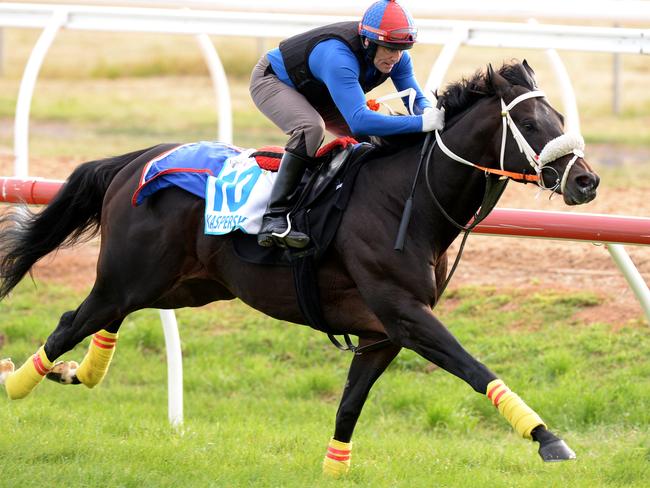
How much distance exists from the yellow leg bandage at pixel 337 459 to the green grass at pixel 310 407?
67mm

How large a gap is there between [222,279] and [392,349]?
2.88ft

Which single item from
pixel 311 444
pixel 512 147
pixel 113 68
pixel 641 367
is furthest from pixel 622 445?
pixel 113 68

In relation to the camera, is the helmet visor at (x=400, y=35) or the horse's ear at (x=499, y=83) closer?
the horse's ear at (x=499, y=83)

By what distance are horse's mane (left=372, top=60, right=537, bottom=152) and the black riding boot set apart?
402mm

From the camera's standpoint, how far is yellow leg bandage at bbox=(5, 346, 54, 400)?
18.8 feet

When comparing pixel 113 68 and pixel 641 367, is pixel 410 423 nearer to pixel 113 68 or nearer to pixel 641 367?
pixel 641 367

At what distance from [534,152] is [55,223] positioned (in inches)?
104

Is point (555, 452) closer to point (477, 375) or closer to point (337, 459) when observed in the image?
point (477, 375)

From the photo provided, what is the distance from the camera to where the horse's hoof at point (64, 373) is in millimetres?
5918

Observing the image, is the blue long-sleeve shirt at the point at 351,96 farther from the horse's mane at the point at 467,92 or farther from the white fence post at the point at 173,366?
the white fence post at the point at 173,366

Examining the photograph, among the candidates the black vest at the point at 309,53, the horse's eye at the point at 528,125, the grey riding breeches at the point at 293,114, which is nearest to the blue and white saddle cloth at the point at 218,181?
the grey riding breeches at the point at 293,114

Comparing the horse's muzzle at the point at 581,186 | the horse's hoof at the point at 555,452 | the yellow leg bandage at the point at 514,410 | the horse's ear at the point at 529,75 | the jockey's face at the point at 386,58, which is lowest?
the horse's hoof at the point at 555,452

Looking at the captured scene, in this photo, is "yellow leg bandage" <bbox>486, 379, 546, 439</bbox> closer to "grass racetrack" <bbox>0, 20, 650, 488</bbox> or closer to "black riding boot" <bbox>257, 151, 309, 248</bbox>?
"grass racetrack" <bbox>0, 20, 650, 488</bbox>

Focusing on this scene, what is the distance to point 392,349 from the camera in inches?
214
